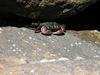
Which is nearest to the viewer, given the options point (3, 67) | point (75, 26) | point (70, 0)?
point (3, 67)

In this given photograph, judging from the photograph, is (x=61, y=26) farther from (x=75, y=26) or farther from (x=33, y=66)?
(x=33, y=66)

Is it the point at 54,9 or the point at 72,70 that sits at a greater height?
the point at 54,9

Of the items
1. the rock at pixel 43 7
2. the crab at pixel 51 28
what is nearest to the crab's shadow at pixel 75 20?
the crab at pixel 51 28

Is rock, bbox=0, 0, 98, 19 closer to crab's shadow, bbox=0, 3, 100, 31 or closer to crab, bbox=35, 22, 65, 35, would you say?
crab, bbox=35, 22, 65, 35

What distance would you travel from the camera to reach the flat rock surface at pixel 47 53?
6.72m

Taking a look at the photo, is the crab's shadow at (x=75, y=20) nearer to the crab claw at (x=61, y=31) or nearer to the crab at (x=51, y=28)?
the crab at (x=51, y=28)

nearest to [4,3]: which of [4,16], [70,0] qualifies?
[4,16]

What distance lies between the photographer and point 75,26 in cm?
902

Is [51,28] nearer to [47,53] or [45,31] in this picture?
[45,31]

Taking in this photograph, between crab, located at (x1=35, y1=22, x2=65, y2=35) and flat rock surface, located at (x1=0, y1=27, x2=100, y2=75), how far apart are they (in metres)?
0.12

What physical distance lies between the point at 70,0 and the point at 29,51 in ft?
5.08

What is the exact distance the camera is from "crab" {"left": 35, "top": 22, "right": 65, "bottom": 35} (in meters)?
8.20

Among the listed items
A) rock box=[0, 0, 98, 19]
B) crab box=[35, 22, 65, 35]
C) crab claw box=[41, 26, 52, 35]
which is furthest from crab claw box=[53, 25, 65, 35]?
rock box=[0, 0, 98, 19]

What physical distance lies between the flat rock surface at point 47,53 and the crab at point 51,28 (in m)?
0.12
